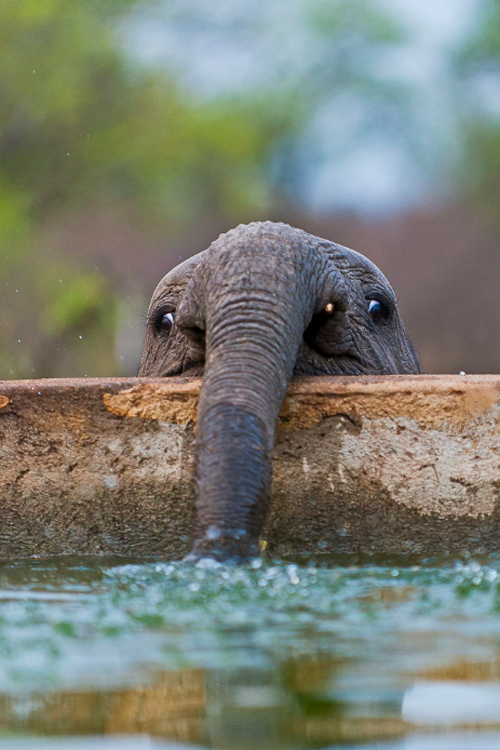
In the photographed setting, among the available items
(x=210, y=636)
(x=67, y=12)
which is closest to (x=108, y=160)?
(x=67, y=12)

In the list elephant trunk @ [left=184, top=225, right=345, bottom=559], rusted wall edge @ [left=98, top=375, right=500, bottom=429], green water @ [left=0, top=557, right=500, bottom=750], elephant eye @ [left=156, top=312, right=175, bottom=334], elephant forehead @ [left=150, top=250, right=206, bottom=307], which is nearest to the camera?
green water @ [left=0, top=557, right=500, bottom=750]

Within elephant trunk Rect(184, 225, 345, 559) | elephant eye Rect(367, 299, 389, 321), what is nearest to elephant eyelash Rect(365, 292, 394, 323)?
elephant eye Rect(367, 299, 389, 321)

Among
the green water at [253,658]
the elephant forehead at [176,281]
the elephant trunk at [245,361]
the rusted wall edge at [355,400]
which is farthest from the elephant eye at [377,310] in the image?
the green water at [253,658]

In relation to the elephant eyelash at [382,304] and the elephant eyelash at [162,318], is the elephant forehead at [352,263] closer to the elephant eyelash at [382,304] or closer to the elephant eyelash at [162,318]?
the elephant eyelash at [382,304]

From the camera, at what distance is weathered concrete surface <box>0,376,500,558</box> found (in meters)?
5.64

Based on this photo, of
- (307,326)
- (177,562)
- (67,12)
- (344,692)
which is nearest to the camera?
(344,692)

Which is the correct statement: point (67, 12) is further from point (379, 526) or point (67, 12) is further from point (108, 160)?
point (379, 526)

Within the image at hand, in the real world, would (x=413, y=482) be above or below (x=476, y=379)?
below

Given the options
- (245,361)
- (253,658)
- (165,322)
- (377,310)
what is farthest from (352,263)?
(253,658)

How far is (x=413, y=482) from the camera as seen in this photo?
564 centimetres

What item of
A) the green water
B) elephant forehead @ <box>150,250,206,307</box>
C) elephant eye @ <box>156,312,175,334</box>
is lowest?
the green water

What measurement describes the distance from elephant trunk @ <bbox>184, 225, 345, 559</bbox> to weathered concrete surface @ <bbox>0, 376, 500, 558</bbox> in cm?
29

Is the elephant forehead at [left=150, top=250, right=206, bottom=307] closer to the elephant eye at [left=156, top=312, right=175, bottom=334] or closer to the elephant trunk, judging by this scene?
the elephant eye at [left=156, top=312, right=175, bottom=334]

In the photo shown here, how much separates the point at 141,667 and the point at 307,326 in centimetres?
300
